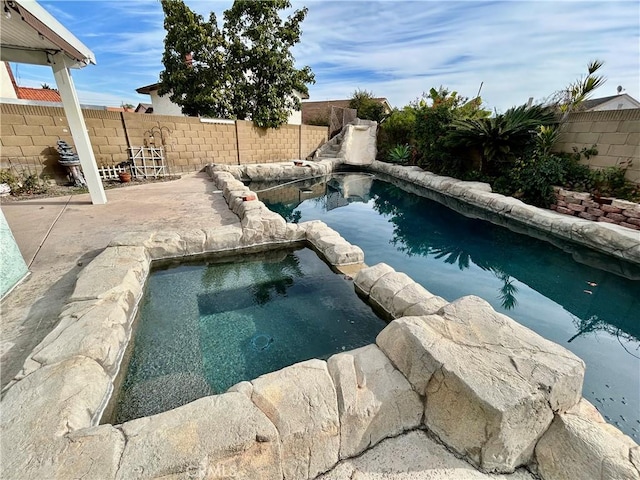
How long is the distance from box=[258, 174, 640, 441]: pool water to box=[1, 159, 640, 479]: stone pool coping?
3.67 ft

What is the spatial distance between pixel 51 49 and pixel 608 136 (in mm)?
10493

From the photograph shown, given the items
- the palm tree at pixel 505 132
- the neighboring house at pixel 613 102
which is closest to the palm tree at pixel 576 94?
the palm tree at pixel 505 132

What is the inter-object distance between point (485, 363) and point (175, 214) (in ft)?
16.6

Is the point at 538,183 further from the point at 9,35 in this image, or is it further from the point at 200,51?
the point at 200,51

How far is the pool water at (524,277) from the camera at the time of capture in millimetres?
2611

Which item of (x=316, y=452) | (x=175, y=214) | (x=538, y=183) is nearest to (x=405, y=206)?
(x=538, y=183)

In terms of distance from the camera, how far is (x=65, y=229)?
416cm

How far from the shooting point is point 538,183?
6.85 meters

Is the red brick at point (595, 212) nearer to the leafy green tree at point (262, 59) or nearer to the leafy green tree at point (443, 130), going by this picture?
the leafy green tree at point (443, 130)

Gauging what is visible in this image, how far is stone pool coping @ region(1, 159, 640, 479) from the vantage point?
1277 millimetres

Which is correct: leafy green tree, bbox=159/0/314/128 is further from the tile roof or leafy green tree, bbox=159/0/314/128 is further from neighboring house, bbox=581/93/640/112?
neighboring house, bbox=581/93/640/112

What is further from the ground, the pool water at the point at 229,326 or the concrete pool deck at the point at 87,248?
the concrete pool deck at the point at 87,248

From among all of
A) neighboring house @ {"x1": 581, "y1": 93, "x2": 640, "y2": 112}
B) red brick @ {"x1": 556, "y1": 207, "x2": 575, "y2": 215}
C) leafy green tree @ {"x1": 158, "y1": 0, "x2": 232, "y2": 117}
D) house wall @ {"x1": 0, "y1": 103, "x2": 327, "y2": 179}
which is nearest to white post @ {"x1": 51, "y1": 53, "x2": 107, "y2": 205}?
house wall @ {"x1": 0, "y1": 103, "x2": 327, "y2": 179}

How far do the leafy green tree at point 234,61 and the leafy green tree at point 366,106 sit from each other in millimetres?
5441
